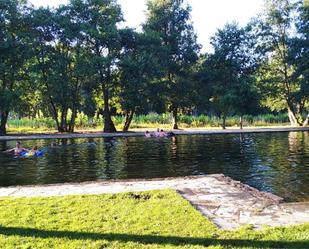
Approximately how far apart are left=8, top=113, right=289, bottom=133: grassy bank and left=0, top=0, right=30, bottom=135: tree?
642 cm

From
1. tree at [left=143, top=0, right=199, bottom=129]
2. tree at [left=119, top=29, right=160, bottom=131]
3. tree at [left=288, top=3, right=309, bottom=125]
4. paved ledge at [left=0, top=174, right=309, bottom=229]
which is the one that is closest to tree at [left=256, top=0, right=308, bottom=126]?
tree at [left=288, top=3, right=309, bottom=125]

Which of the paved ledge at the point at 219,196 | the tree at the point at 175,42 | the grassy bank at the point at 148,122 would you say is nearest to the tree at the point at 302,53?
the grassy bank at the point at 148,122

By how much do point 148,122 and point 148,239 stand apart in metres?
50.5

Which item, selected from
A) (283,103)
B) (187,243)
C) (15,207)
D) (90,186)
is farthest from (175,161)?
(283,103)

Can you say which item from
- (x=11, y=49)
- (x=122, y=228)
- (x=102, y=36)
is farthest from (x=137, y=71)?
(x=122, y=228)

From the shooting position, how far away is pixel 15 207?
820 centimetres

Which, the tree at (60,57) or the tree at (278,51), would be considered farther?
Answer: the tree at (278,51)

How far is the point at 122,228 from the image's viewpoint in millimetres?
6602

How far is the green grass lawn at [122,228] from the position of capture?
5816 mm

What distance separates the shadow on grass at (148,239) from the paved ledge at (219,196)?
36.6 inches

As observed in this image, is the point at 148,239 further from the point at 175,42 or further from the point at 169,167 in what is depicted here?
the point at 175,42

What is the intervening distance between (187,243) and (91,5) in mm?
39048

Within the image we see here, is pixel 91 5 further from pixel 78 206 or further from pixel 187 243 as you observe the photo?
pixel 187 243

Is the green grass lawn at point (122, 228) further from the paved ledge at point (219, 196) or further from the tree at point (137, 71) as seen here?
the tree at point (137, 71)
